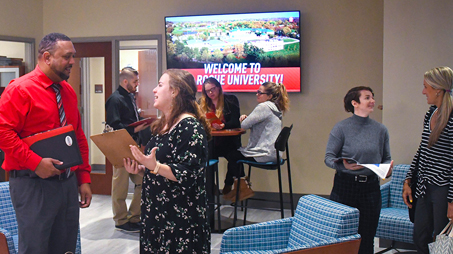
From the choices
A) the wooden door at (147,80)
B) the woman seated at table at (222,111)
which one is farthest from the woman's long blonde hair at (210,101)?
the wooden door at (147,80)

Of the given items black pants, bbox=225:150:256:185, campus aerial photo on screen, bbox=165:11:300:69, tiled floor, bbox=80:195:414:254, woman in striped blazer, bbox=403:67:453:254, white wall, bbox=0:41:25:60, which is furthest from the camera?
white wall, bbox=0:41:25:60

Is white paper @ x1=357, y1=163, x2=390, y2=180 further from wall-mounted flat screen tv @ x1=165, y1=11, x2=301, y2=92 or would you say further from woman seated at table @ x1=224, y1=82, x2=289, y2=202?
wall-mounted flat screen tv @ x1=165, y1=11, x2=301, y2=92

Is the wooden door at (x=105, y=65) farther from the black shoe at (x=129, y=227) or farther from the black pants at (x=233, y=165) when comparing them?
the black pants at (x=233, y=165)

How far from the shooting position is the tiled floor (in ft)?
13.4

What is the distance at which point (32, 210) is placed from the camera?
86.3 inches

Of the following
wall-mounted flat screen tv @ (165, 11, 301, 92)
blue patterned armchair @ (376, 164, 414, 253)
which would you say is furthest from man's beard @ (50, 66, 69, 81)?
wall-mounted flat screen tv @ (165, 11, 301, 92)

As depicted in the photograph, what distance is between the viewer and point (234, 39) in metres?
5.51

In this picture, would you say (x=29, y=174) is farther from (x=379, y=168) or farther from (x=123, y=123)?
(x=123, y=123)

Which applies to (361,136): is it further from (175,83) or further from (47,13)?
(47,13)

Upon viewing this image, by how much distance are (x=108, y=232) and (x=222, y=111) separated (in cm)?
179

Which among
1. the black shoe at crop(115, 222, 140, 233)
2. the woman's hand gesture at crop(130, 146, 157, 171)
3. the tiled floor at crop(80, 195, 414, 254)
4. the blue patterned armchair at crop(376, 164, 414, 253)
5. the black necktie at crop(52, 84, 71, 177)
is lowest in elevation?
the tiled floor at crop(80, 195, 414, 254)

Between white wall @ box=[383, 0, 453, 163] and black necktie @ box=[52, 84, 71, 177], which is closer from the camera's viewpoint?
black necktie @ box=[52, 84, 71, 177]

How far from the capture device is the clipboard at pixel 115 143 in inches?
86.5

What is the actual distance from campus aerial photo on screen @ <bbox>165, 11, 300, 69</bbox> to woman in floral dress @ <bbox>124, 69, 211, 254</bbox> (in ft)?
10.4
